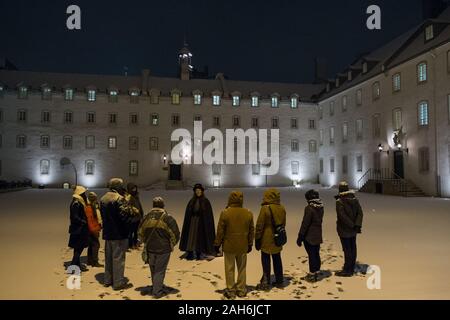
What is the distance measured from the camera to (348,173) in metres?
38.3

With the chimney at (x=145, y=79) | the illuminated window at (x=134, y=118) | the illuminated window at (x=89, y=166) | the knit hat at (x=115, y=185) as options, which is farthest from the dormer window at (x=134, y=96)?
the knit hat at (x=115, y=185)

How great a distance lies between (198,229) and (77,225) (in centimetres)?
260

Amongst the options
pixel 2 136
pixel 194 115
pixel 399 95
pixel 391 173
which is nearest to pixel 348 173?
pixel 391 173

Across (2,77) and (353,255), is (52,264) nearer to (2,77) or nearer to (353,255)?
(353,255)

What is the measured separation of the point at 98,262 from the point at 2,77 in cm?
4568

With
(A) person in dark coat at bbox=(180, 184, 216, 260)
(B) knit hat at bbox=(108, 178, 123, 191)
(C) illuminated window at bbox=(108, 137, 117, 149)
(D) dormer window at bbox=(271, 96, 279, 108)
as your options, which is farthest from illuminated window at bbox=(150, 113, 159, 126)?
(B) knit hat at bbox=(108, 178, 123, 191)

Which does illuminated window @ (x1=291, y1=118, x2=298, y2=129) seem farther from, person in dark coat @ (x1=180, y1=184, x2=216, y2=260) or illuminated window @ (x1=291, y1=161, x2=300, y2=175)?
person in dark coat @ (x1=180, y1=184, x2=216, y2=260)

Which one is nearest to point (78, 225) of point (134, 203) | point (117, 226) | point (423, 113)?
point (117, 226)

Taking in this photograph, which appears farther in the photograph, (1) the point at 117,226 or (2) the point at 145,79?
(2) the point at 145,79

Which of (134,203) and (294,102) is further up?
(294,102)

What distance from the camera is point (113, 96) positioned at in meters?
44.4

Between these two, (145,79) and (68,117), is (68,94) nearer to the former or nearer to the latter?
(68,117)

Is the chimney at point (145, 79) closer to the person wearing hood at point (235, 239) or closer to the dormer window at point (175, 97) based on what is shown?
the dormer window at point (175, 97)

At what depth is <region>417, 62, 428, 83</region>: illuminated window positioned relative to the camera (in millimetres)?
28062
